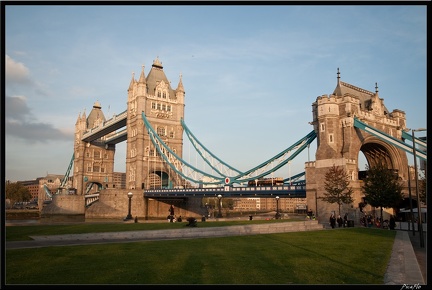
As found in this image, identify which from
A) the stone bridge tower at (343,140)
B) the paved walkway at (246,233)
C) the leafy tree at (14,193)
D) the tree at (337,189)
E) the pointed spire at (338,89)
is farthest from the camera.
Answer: the leafy tree at (14,193)

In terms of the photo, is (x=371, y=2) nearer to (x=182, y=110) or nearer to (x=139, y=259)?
(x=139, y=259)

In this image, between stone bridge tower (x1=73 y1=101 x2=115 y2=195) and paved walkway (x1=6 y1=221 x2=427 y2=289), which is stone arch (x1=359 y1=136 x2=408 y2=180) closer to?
paved walkway (x1=6 y1=221 x2=427 y2=289)

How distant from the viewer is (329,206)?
42250 mm

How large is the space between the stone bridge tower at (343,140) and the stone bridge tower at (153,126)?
37.5 meters

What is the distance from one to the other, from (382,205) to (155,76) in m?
60.8

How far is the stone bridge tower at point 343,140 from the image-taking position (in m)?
43.0

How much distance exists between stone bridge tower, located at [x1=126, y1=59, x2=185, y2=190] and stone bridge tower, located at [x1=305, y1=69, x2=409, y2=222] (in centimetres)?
3747

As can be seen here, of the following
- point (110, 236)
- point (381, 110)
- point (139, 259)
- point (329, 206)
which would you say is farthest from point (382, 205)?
point (139, 259)

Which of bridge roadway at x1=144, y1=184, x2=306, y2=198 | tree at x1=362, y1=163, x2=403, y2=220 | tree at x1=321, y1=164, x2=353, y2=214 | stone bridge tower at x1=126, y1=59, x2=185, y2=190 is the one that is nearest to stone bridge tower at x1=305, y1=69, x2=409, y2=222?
bridge roadway at x1=144, y1=184, x2=306, y2=198

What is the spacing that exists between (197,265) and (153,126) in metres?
69.6

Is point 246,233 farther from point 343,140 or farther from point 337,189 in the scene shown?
point 343,140

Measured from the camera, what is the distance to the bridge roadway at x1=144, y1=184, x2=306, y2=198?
46.9 metres

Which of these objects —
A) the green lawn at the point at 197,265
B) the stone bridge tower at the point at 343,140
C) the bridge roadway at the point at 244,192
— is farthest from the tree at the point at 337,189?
the green lawn at the point at 197,265

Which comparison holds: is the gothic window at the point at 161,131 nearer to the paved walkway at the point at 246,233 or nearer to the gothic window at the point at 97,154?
the gothic window at the point at 97,154
